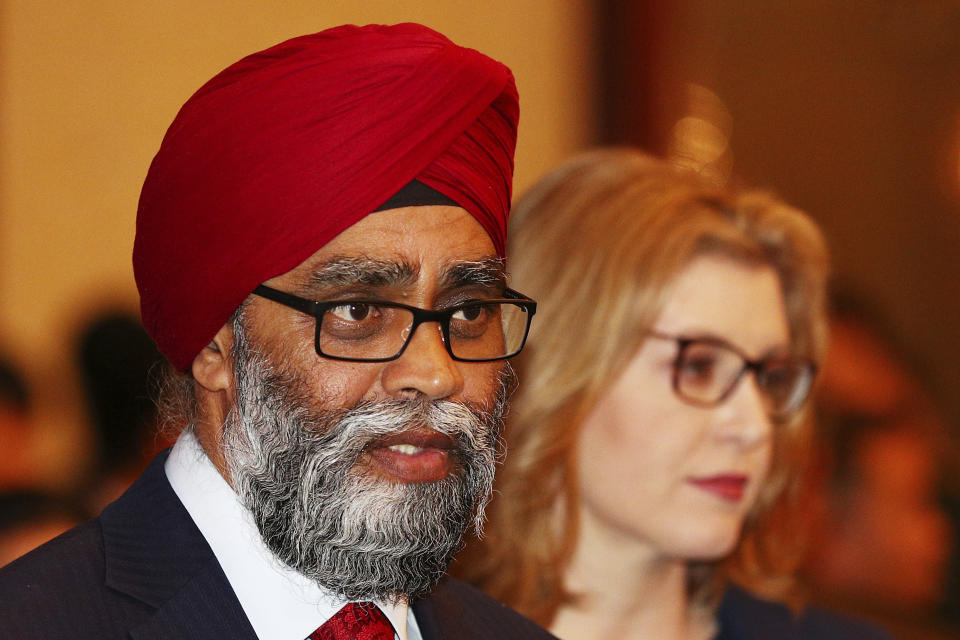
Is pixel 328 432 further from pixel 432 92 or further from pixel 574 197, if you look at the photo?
pixel 574 197

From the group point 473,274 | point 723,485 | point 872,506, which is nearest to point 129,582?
point 473,274

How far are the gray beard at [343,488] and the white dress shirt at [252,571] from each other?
0.03 meters

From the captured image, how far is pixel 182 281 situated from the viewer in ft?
5.78

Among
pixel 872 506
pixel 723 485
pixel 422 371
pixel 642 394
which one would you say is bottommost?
pixel 872 506

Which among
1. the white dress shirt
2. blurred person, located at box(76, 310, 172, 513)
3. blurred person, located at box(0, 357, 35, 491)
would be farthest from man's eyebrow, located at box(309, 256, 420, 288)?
blurred person, located at box(76, 310, 172, 513)

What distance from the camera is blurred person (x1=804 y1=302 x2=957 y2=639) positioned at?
4.94m

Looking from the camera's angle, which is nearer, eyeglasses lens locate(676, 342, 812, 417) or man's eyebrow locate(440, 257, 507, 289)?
man's eyebrow locate(440, 257, 507, 289)

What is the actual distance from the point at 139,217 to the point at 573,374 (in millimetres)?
1256

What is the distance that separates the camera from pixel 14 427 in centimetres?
363

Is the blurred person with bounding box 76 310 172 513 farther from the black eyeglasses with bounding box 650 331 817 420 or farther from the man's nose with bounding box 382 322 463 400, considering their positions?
the man's nose with bounding box 382 322 463 400

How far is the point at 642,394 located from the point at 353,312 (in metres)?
1.22

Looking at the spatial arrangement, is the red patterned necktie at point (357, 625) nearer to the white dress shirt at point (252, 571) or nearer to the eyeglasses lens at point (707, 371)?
the white dress shirt at point (252, 571)

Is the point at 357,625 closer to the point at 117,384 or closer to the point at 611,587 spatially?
the point at 611,587

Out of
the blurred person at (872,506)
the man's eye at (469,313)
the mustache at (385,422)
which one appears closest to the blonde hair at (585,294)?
the man's eye at (469,313)
